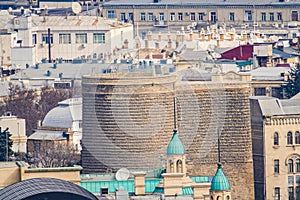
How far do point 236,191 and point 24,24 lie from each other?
44.4 m

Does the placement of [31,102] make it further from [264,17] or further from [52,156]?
[264,17]

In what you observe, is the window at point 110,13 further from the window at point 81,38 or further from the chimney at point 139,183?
the chimney at point 139,183

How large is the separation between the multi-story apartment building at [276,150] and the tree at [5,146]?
20.3 feet

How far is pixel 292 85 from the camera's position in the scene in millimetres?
77000

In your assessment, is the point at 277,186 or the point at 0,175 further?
the point at 277,186

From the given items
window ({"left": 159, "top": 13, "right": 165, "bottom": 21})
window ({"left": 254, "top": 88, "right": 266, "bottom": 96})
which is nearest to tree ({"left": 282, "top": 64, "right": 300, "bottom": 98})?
window ({"left": 254, "top": 88, "right": 266, "bottom": 96})

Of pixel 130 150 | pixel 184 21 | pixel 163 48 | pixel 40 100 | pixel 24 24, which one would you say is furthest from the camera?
pixel 184 21

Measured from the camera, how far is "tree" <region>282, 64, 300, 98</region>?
250ft

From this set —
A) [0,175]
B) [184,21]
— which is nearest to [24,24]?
[184,21]

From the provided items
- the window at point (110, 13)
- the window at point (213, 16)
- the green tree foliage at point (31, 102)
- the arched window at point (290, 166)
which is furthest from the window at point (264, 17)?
the arched window at point (290, 166)

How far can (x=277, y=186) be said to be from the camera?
65.8 meters

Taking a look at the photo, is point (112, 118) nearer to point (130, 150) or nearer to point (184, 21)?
point (130, 150)

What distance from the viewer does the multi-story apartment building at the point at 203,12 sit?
12238cm

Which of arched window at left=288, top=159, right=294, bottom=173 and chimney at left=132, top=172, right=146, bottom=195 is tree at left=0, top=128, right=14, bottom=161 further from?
chimney at left=132, top=172, right=146, bottom=195
